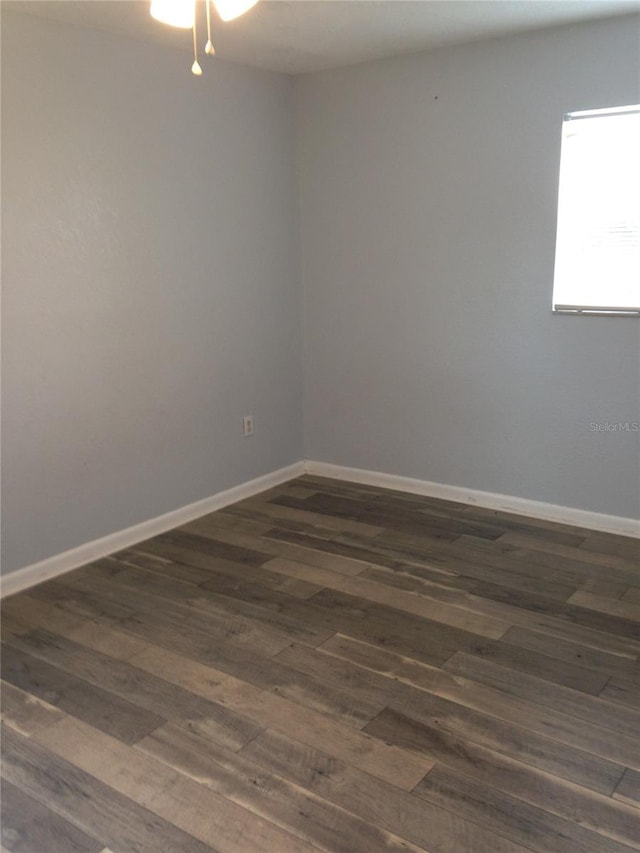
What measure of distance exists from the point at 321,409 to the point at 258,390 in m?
0.45

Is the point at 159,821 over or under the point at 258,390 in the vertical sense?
under

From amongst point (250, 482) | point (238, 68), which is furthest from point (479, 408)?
point (238, 68)

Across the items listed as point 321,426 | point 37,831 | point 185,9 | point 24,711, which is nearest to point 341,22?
point 185,9

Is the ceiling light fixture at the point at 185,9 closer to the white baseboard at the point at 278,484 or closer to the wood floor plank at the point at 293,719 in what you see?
the wood floor plank at the point at 293,719

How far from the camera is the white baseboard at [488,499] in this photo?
11.9 ft

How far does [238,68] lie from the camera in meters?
3.82

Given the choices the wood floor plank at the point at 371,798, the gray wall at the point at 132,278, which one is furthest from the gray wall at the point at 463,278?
the wood floor plank at the point at 371,798

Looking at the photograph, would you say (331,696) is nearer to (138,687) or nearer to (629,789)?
(138,687)

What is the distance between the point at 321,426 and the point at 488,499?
3.54ft

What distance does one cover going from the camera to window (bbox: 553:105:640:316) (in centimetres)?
331

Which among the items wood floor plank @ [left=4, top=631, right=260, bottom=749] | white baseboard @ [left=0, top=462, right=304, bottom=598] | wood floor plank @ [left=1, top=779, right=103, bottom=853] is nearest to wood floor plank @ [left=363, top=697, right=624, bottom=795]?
wood floor plank @ [left=4, top=631, right=260, bottom=749]

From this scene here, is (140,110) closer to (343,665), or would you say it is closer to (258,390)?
(258,390)

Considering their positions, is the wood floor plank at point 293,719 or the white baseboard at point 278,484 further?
the white baseboard at point 278,484

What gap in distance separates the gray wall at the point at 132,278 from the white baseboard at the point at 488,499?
46cm
